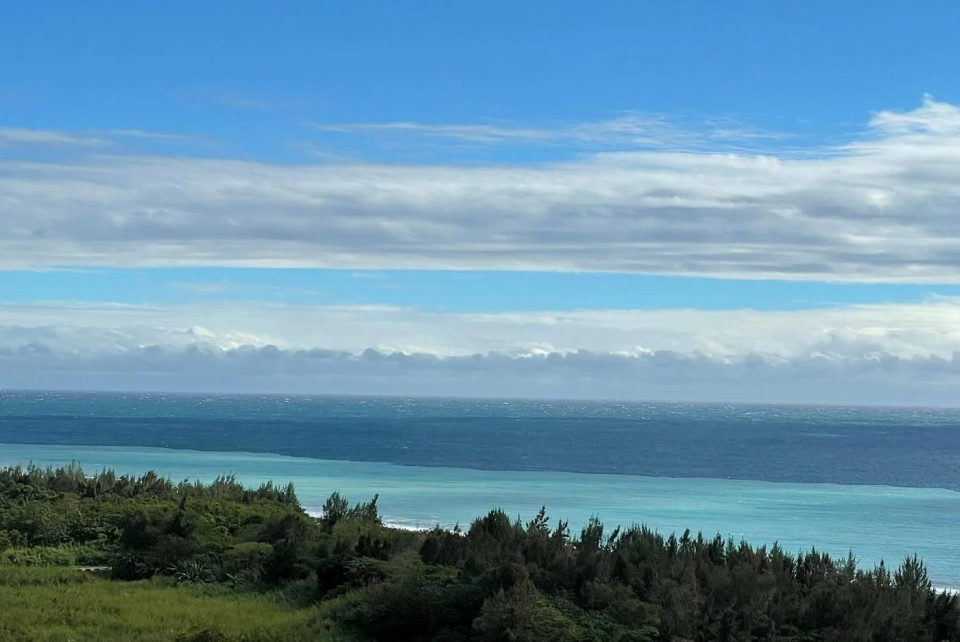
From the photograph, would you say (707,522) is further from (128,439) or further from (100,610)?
(128,439)

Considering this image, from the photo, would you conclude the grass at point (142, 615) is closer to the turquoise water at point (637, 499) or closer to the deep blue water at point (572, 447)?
the turquoise water at point (637, 499)

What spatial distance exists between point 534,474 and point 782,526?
2454 cm

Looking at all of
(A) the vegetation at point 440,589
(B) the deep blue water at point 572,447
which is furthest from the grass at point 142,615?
(B) the deep blue water at point 572,447

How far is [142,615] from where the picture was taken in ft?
50.0

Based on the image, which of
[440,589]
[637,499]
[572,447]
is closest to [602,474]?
[637,499]

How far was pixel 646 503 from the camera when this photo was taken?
47.3 metres

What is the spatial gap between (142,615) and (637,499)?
35.8m

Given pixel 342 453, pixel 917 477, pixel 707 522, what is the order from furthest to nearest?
pixel 342 453
pixel 917 477
pixel 707 522

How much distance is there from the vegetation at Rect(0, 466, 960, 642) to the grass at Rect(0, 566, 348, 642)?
0.12 feet

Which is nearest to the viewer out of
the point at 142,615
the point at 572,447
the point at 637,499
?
the point at 142,615

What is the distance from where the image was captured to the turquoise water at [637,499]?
122ft

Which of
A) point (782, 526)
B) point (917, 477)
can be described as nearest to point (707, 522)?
point (782, 526)

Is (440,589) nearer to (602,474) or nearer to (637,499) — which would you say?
(637,499)

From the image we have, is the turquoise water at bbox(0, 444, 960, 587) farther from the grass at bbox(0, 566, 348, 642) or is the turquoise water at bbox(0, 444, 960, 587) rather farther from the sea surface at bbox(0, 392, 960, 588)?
the grass at bbox(0, 566, 348, 642)
